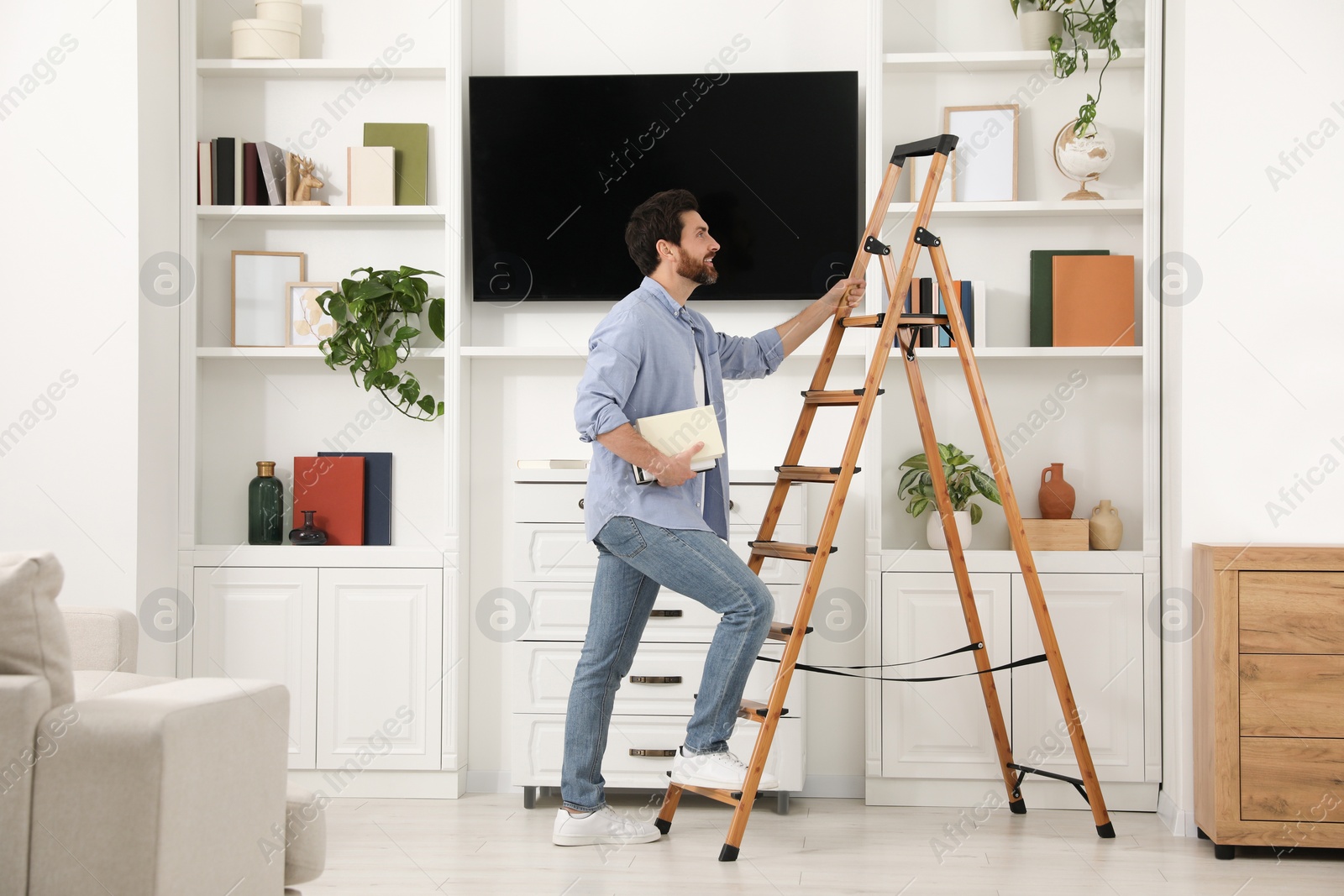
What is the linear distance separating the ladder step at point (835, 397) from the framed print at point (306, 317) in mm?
1650

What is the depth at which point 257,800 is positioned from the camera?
168cm

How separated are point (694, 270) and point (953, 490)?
3.71 feet

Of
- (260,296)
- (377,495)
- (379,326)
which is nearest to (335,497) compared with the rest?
(377,495)

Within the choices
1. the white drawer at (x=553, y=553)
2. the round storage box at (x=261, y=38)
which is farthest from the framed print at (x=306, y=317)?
the white drawer at (x=553, y=553)

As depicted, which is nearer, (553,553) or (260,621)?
(553,553)

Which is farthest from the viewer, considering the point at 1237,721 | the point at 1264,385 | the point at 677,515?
the point at 1264,385

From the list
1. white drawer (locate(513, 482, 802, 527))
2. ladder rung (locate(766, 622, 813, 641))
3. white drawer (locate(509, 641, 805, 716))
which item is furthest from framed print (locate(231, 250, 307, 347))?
ladder rung (locate(766, 622, 813, 641))

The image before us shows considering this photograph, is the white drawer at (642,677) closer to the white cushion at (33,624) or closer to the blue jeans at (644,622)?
the blue jeans at (644,622)

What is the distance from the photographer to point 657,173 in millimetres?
3439

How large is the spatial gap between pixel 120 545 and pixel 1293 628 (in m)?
3.30

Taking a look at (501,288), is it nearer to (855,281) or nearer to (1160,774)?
(855,281)

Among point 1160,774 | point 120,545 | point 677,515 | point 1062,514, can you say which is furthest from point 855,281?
point 120,545

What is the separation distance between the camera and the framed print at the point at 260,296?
11.6 feet

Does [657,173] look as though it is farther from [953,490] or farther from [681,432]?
[953,490]
